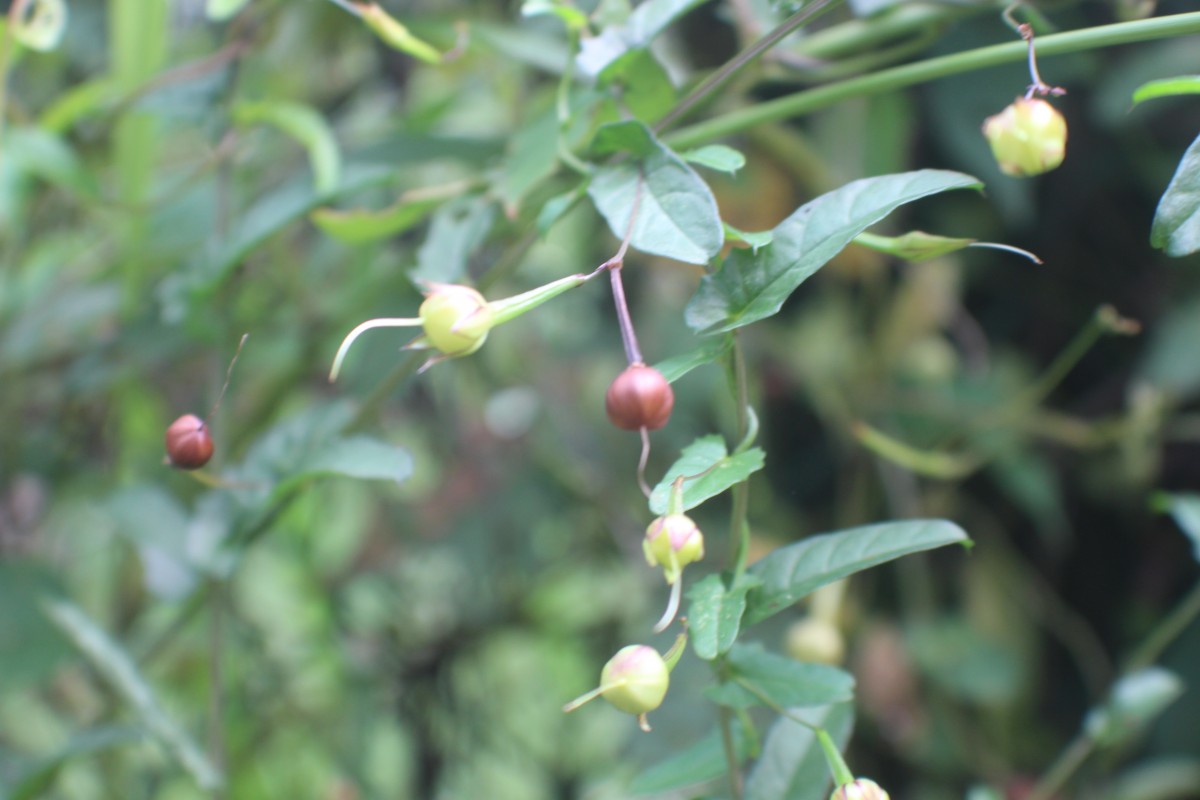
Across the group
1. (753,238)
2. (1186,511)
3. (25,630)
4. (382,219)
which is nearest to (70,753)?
(25,630)

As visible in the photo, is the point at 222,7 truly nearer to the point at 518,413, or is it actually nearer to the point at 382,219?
the point at 382,219

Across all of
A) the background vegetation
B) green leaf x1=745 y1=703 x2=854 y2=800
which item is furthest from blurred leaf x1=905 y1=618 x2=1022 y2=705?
green leaf x1=745 y1=703 x2=854 y2=800

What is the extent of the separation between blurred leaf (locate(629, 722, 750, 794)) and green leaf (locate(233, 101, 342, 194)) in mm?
291

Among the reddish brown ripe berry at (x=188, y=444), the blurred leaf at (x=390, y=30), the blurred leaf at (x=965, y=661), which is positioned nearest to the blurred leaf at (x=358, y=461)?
the reddish brown ripe berry at (x=188, y=444)

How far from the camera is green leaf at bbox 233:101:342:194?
47 cm

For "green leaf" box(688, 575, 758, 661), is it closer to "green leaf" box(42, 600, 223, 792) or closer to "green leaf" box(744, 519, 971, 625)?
"green leaf" box(744, 519, 971, 625)

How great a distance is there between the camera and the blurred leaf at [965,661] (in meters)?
0.63

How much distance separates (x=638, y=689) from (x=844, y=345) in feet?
1.80

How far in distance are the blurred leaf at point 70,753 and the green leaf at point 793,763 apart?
285 millimetres

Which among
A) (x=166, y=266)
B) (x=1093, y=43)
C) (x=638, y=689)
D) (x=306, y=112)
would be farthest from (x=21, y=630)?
(x=1093, y=43)

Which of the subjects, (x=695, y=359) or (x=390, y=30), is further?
(x=390, y=30)

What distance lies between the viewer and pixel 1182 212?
0.27 meters

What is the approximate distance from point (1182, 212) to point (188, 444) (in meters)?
0.29

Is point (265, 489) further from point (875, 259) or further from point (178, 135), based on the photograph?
point (178, 135)
